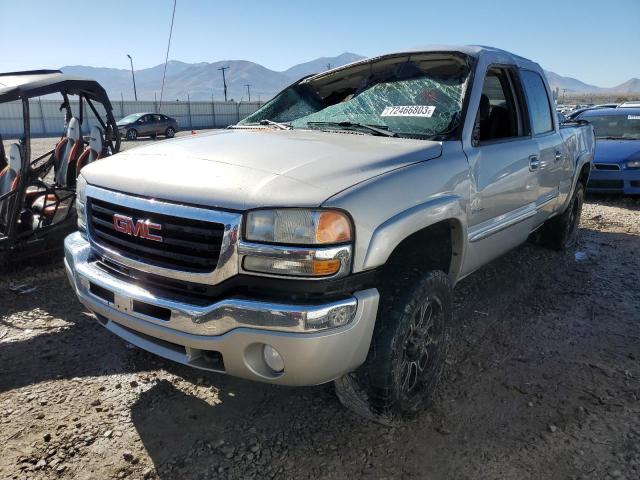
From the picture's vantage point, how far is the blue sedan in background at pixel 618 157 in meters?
8.09

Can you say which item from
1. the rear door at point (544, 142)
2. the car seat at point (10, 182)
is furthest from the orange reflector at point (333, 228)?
the car seat at point (10, 182)

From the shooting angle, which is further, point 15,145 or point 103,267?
point 15,145

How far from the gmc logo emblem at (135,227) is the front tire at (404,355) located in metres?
1.08

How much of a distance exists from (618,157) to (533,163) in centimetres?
573

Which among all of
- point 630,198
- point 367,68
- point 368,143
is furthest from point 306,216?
point 630,198

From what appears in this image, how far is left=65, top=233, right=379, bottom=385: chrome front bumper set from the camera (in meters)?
1.92

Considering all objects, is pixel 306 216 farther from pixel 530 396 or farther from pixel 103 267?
pixel 530 396

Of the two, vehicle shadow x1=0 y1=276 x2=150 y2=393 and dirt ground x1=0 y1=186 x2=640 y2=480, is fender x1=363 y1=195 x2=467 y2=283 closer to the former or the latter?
dirt ground x1=0 y1=186 x2=640 y2=480

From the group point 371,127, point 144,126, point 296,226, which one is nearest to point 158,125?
point 144,126

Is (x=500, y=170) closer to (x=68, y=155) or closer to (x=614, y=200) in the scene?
(x=68, y=155)

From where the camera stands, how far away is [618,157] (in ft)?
27.0

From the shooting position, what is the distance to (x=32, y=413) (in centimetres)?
267

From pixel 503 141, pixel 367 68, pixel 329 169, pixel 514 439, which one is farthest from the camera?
pixel 367 68

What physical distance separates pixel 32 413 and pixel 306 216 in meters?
1.94
